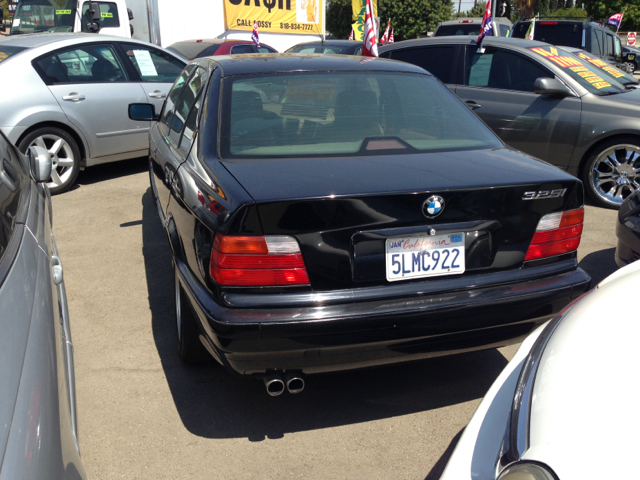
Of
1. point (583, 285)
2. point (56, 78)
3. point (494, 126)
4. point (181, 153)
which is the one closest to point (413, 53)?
point (494, 126)

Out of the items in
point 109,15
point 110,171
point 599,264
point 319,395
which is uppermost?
point 109,15

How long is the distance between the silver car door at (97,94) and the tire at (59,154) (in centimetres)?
18

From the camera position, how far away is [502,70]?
6.64m

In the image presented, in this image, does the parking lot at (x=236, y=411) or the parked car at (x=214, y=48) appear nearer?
the parking lot at (x=236, y=411)

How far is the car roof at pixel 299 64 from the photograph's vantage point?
3.36m

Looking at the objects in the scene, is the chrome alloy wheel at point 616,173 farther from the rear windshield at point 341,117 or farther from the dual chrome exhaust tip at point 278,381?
the dual chrome exhaust tip at point 278,381

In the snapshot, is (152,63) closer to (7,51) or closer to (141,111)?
(7,51)

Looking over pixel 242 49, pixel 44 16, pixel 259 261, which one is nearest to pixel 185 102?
pixel 259 261

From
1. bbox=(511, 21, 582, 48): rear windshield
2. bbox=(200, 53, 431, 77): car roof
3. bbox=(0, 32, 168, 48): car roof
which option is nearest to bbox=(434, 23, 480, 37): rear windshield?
bbox=(511, 21, 582, 48): rear windshield

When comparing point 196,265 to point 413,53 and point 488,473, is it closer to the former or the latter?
point 488,473

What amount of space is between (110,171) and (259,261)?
5930 millimetres

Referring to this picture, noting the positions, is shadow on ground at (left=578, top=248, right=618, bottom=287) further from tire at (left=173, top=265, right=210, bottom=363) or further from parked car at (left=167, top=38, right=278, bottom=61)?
parked car at (left=167, top=38, right=278, bottom=61)

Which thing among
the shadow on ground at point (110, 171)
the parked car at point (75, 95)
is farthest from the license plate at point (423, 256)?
the shadow on ground at point (110, 171)

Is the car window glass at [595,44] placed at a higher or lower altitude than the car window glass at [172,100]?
lower
